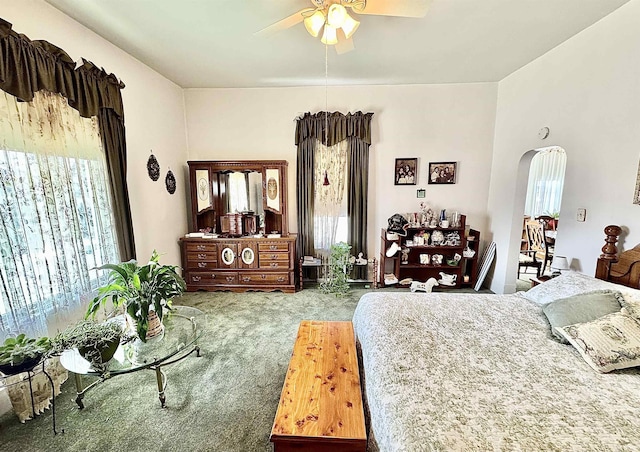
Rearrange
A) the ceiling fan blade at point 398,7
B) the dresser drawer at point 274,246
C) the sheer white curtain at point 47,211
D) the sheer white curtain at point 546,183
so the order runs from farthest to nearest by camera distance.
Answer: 1. the sheer white curtain at point 546,183
2. the dresser drawer at point 274,246
3. the sheer white curtain at point 47,211
4. the ceiling fan blade at point 398,7

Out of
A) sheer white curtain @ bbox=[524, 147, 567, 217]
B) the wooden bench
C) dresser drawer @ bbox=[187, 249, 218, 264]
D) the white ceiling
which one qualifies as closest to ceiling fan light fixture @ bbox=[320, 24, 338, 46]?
the white ceiling

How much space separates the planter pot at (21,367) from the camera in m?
1.50

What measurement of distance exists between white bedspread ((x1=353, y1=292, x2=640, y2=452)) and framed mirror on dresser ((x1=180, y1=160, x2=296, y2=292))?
213 cm

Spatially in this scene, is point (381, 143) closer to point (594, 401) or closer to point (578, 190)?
point (578, 190)

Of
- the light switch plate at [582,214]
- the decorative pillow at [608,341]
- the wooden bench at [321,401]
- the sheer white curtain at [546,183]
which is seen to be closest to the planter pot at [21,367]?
the wooden bench at [321,401]

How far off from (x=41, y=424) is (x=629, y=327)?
3.43 meters

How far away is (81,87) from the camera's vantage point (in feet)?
7.25

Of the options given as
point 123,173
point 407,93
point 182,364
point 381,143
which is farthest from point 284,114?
point 182,364

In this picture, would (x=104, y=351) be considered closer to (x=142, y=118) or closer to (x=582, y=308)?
(x=142, y=118)

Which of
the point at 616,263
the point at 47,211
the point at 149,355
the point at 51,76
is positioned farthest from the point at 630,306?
the point at 51,76

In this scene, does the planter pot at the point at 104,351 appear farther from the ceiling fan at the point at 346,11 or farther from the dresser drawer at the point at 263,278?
the ceiling fan at the point at 346,11

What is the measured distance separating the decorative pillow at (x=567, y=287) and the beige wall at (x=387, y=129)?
2.03 metres

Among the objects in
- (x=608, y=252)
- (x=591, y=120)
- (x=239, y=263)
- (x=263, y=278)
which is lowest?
(x=263, y=278)

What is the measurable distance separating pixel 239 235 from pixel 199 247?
1.81ft
